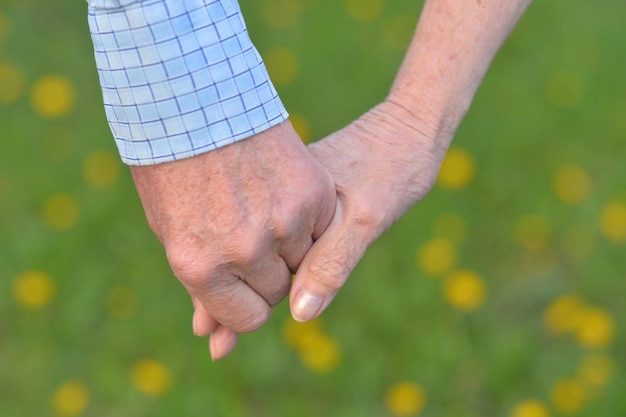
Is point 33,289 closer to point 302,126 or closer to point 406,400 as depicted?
point 302,126

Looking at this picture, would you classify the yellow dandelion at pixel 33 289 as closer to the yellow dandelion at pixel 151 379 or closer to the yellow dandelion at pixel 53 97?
the yellow dandelion at pixel 151 379

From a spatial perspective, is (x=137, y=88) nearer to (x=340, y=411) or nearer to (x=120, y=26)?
(x=120, y=26)

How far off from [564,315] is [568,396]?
0.28m

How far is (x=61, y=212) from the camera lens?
8.94 ft

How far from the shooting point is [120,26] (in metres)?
1.25

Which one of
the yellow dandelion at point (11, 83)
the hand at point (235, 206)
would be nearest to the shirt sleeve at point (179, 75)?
the hand at point (235, 206)

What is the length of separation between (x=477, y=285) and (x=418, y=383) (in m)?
0.32

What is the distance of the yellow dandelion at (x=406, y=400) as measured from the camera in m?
2.16

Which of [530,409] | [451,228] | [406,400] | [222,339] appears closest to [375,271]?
[451,228]

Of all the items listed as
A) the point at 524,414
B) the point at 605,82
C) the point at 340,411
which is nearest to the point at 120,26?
the point at 340,411

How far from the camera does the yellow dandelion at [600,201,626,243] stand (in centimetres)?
257

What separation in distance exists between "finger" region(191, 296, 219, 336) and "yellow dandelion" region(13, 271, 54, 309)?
1.04 meters

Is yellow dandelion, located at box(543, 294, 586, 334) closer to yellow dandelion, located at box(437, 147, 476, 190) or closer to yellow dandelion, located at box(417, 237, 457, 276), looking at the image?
yellow dandelion, located at box(417, 237, 457, 276)

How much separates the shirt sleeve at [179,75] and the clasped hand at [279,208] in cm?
3
